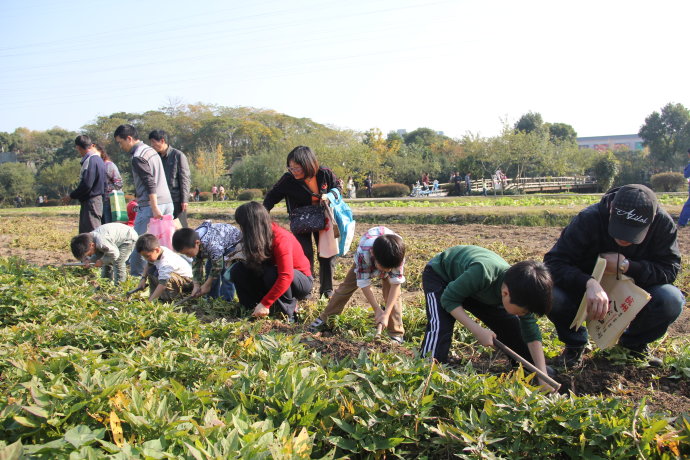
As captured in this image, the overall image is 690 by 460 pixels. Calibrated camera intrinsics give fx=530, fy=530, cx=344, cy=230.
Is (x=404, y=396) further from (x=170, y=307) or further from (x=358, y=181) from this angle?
(x=358, y=181)

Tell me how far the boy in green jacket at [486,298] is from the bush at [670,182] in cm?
2662

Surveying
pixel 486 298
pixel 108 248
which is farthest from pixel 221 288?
pixel 486 298

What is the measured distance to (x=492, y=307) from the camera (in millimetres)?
3508

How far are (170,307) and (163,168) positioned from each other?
276 centimetres

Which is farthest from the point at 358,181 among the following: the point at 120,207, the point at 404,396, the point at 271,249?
the point at 404,396

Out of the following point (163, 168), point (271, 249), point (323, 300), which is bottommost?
point (323, 300)

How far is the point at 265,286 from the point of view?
460 centimetres

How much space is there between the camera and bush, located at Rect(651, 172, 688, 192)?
25614mm

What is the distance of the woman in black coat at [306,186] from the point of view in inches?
202

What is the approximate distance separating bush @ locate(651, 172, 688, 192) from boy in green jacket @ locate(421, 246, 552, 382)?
87.3 feet

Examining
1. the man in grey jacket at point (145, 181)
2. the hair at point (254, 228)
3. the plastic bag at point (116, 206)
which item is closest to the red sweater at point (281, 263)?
the hair at point (254, 228)

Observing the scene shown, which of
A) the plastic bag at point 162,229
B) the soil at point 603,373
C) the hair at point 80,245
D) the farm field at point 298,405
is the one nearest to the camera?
the farm field at point 298,405

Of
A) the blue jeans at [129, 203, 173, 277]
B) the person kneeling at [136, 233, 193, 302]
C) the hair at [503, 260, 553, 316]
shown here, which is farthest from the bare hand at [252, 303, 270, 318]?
the blue jeans at [129, 203, 173, 277]

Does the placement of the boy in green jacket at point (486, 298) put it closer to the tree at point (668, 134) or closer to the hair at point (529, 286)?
the hair at point (529, 286)
